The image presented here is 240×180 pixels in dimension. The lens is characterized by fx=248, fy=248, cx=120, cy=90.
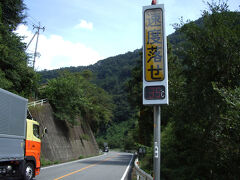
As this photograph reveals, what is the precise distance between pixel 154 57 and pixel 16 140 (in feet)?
22.7

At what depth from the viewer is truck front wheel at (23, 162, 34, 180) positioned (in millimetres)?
10625

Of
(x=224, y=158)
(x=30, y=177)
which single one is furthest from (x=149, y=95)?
(x=30, y=177)

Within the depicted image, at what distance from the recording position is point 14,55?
23.6 m

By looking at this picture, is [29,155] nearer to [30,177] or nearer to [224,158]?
[30,177]

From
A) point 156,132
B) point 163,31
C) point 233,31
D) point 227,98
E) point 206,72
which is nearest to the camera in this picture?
point 156,132

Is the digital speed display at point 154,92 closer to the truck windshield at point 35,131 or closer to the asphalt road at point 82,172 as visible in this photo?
the truck windshield at point 35,131

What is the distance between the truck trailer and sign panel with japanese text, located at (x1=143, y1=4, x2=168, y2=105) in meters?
6.03

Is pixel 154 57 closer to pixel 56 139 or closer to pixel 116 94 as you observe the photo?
pixel 56 139

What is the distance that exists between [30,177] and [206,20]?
11.3 meters

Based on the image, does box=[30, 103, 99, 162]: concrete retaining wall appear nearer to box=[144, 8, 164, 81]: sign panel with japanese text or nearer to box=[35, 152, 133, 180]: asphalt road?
box=[35, 152, 133, 180]: asphalt road

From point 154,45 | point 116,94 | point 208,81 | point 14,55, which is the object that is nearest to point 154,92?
point 154,45

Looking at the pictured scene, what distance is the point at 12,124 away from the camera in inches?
392

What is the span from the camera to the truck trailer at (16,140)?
9500mm

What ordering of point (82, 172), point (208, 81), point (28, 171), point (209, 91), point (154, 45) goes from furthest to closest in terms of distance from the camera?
point (82, 172)
point (208, 81)
point (209, 91)
point (28, 171)
point (154, 45)
